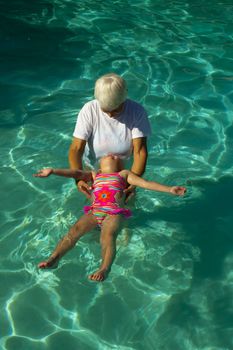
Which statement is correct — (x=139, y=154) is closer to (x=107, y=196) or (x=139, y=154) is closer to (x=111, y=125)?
(x=111, y=125)

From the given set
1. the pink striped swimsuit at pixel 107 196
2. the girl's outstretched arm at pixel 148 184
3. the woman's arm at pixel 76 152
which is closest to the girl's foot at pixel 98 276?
the pink striped swimsuit at pixel 107 196

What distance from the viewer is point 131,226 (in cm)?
539

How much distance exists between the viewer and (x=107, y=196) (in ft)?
15.5

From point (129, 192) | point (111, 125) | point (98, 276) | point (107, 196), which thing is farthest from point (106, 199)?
point (98, 276)

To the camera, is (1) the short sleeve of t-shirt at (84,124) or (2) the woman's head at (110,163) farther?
(2) the woman's head at (110,163)

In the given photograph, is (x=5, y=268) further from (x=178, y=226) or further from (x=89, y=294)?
(x=178, y=226)

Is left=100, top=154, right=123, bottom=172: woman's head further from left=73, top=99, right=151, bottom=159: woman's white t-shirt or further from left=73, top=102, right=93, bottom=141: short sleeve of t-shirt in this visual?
left=73, top=102, right=93, bottom=141: short sleeve of t-shirt

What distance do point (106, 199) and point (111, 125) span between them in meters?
0.69

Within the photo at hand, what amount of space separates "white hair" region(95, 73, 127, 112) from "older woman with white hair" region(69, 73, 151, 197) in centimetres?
12

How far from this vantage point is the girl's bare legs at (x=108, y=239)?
4.32m

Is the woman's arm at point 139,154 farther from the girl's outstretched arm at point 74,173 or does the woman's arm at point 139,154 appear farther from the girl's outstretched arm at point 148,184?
the girl's outstretched arm at point 74,173

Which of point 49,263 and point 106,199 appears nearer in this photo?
point 49,263

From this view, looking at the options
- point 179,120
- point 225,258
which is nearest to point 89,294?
point 225,258

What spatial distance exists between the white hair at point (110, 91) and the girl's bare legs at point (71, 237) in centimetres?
109
